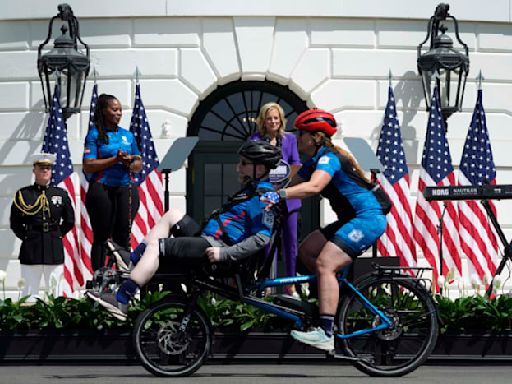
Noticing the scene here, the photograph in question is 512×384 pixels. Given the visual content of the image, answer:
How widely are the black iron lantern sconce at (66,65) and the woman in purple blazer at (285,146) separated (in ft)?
15.2

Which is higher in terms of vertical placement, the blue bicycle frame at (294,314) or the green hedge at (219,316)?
the blue bicycle frame at (294,314)

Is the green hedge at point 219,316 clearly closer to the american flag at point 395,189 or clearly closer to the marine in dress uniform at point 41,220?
the marine in dress uniform at point 41,220

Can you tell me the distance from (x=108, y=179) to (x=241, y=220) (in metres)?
4.04

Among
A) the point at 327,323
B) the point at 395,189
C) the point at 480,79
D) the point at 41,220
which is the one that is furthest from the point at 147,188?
the point at 327,323

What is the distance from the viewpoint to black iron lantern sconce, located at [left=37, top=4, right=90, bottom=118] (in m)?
16.0

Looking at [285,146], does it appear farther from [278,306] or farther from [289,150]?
[278,306]

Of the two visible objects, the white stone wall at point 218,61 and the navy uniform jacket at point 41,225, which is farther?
the white stone wall at point 218,61

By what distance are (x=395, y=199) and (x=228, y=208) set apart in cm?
712

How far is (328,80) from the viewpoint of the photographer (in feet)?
54.4

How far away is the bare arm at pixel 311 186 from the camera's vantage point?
8.51m

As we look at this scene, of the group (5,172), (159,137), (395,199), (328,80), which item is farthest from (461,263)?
(5,172)

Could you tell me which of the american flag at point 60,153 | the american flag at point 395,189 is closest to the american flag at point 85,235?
the american flag at point 60,153

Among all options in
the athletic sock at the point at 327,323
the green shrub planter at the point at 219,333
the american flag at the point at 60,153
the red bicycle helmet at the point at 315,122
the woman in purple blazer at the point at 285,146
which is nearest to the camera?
the athletic sock at the point at 327,323

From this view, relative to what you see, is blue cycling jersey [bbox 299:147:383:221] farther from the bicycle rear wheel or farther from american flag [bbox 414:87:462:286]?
american flag [bbox 414:87:462:286]
